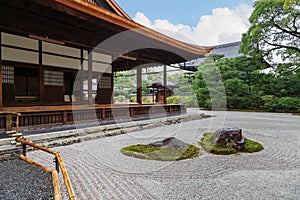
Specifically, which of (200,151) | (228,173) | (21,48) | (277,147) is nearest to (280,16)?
(277,147)

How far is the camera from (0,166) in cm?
300

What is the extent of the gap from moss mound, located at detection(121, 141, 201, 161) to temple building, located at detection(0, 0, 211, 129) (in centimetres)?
201

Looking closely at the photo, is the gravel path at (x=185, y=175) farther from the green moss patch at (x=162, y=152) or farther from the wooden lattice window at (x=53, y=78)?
the wooden lattice window at (x=53, y=78)

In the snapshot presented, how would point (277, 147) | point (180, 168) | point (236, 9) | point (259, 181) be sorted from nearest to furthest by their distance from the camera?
point (259, 181)
point (180, 168)
point (277, 147)
point (236, 9)

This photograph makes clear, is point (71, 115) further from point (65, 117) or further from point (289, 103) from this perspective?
point (289, 103)

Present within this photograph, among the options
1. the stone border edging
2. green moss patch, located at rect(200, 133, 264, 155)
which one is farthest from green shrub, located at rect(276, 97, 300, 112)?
green moss patch, located at rect(200, 133, 264, 155)

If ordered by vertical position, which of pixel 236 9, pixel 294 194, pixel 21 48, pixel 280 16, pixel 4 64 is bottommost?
pixel 294 194

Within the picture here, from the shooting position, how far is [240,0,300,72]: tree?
10914 mm

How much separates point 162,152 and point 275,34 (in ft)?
39.2

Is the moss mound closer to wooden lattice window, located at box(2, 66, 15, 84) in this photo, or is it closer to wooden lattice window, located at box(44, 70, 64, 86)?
wooden lattice window, located at box(44, 70, 64, 86)

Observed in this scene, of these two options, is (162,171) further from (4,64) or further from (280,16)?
(280,16)

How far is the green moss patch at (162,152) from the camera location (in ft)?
11.3

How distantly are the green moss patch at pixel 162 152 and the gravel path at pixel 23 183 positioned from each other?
148 cm

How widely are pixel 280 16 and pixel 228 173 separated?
11700 millimetres
